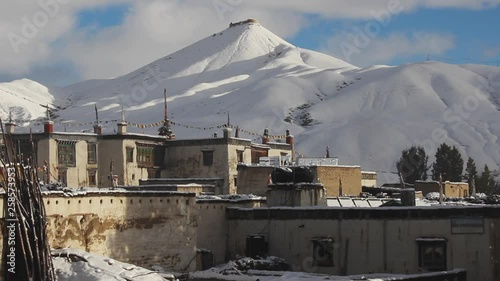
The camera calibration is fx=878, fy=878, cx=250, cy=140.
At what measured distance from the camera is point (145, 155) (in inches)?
2207

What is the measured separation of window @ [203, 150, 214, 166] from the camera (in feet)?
182

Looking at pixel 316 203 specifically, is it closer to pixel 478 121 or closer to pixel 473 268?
pixel 473 268

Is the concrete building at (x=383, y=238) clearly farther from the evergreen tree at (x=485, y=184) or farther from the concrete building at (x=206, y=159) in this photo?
the evergreen tree at (x=485, y=184)

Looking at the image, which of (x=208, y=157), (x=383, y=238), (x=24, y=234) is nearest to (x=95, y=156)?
(x=208, y=157)

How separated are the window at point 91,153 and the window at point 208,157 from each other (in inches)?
269

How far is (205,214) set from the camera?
3131 cm

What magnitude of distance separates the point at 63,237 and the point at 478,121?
6048 inches

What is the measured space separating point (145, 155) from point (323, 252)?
27.1m

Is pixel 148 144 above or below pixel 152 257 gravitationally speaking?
above

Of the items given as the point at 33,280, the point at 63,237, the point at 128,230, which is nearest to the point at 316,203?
the point at 128,230

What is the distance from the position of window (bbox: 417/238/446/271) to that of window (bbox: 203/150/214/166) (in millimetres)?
27187

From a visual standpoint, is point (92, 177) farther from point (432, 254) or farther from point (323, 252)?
point (432, 254)

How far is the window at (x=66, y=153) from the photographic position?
52969 millimetres

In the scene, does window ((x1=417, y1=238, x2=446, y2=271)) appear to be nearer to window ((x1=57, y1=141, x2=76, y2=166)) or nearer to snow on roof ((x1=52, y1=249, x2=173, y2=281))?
snow on roof ((x1=52, y1=249, x2=173, y2=281))
